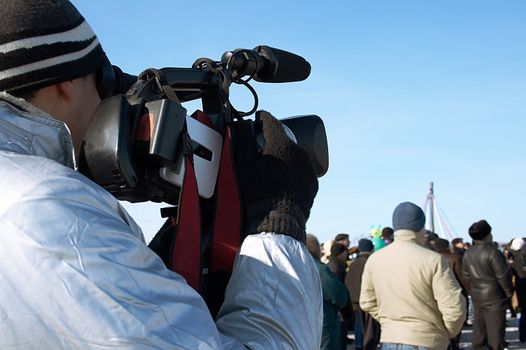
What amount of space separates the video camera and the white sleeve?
0.08m

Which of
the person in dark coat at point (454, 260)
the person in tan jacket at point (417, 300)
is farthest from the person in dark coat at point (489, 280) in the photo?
the person in tan jacket at point (417, 300)

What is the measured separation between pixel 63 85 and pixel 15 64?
8cm

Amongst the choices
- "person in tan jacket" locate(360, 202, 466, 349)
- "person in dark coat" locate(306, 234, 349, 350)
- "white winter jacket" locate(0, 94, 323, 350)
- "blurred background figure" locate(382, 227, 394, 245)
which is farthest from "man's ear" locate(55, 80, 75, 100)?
"blurred background figure" locate(382, 227, 394, 245)

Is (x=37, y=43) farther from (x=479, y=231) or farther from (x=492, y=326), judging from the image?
(x=492, y=326)

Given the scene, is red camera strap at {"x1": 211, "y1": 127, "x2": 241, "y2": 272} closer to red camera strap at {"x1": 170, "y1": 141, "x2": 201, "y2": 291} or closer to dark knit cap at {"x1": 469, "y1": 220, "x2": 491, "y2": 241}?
red camera strap at {"x1": 170, "y1": 141, "x2": 201, "y2": 291}

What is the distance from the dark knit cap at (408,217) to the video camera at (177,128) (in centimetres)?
333

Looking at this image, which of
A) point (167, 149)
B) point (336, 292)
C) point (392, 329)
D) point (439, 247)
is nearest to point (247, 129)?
point (167, 149)

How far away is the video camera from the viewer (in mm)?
1049

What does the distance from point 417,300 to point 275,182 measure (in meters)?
3.42

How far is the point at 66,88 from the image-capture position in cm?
109

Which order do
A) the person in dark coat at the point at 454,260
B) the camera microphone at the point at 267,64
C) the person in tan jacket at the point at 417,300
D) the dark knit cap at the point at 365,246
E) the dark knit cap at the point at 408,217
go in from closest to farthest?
the camera microphone at the point at 267,64 → the person in tan jacket at the point at 417,300 → the dark knit cap at the point at 408,217 → the dark knit cap at the point at 365,246 → the person in dark coat at the point at 454,260

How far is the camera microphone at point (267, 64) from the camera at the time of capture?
1367mm

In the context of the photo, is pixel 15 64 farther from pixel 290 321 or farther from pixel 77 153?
pixel 290 321

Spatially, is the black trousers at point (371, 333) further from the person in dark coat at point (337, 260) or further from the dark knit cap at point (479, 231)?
the dark knit cap at point (479, 231)
